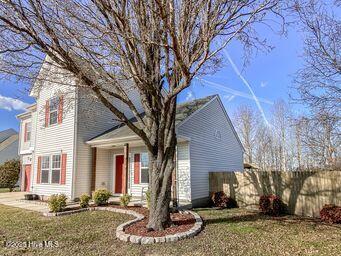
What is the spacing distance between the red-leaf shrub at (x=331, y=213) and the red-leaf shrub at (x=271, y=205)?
1.50 metres

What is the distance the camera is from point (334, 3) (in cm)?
716

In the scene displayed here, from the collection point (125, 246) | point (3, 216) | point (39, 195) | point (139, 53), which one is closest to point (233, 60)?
point (139, 53)

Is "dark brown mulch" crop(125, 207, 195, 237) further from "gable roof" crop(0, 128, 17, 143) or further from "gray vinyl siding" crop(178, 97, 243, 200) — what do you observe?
"gable roof" crop(0, 128, 17, 143)

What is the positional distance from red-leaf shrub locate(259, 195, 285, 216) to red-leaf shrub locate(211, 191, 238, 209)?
170 centimetres

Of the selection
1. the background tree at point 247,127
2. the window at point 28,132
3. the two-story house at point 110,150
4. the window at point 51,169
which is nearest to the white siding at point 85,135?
the two-story house at point 110,150

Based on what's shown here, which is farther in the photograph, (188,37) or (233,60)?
(233,60)

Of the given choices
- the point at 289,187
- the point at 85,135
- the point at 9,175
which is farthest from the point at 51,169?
the point at 289,187

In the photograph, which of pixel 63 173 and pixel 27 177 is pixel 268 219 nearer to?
pixel 63 173

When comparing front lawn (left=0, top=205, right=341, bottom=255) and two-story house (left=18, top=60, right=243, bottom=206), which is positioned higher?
two-story house (left=18, top=60, right=243, bottom=206)

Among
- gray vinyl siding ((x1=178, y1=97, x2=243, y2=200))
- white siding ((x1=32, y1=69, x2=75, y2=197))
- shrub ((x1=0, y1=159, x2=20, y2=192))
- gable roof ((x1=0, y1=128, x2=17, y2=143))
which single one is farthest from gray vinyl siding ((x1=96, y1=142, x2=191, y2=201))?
gable roof ((x1=0, y1=128, x2=17, y2=143))

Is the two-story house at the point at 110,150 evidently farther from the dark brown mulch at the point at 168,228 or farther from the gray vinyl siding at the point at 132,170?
the dark brown mulch at the point at 168,228

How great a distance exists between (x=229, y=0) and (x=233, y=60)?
2142 mm

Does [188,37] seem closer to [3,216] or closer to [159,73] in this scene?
[159,73]

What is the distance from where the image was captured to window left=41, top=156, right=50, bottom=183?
15.1 m
